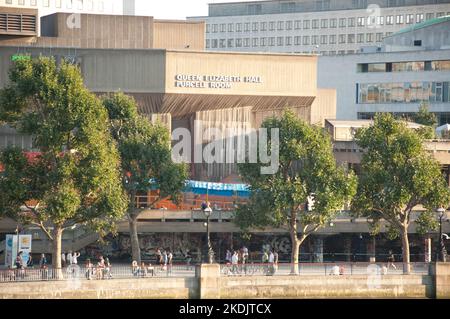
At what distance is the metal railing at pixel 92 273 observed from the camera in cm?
7488

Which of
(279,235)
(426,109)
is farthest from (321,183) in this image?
(426,109)

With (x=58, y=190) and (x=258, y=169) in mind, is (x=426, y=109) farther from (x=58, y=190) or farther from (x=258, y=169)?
(x=58, y=190)

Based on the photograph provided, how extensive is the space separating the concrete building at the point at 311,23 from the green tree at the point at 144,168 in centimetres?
10304

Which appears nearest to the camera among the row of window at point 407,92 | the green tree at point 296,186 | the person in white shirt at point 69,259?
the person in white shirt at point 69,259

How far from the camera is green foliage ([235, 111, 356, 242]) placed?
84.2 meters

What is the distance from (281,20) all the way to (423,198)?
109m

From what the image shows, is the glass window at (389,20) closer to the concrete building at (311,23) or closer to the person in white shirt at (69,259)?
the concrete building at (311,23)

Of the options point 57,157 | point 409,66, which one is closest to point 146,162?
point 57,157

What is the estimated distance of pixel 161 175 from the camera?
8706cm

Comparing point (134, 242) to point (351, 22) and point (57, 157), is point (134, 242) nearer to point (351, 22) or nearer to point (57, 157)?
point (57, 157)

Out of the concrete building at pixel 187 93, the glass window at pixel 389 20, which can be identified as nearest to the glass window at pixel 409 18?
the glass window at pixel 389 20

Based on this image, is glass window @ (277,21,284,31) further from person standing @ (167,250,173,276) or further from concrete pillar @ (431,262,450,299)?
concrete pillar @ (431,262,450,299)

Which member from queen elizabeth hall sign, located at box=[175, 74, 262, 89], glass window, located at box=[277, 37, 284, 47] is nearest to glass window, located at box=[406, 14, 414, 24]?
glass window, located at box=[277, 37, 284, 47]

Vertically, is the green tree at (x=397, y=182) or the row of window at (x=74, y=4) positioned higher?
the row of window at (x=74, y=4)
